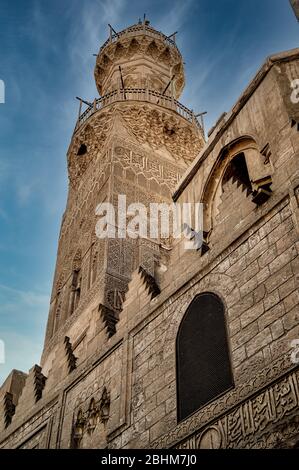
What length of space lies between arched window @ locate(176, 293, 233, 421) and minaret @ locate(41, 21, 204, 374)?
8.59ft

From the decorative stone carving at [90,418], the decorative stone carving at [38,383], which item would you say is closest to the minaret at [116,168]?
the decorative stone carving at [38,383]

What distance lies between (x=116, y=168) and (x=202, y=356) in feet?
31.6

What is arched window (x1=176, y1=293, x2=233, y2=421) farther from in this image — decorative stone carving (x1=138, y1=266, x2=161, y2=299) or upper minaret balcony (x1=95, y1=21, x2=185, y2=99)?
upper minaret balcony (x1=95, y1=21, x2=185, y2=99)

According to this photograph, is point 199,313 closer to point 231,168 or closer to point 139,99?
point 231,168

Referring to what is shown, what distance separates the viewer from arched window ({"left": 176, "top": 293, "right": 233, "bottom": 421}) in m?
6.53

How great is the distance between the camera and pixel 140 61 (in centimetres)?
2228

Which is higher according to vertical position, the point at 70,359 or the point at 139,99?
the point at 139,99

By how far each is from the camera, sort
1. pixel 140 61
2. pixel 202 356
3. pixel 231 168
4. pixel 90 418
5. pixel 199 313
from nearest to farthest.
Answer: pixel 202 356 < pixel 199 313 < pixel 90 418 < pixel 231 168 < pixel 140 61

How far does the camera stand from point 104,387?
8.49 metres

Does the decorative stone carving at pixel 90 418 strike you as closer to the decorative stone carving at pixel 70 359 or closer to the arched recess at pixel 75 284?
the decorative stone carving at pixel 70 359

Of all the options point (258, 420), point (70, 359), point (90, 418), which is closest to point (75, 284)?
point (70, 359)

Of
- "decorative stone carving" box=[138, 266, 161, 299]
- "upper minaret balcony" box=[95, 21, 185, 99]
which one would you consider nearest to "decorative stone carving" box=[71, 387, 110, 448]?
"decorative stone carving" box=[138, 266, 161, 299]
